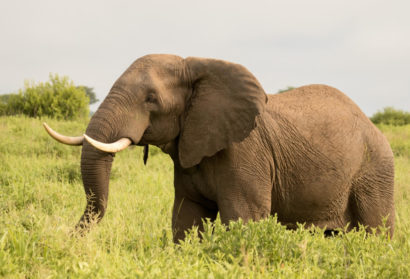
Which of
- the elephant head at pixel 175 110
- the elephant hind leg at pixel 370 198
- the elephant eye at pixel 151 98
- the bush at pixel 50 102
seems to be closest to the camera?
the elephant head at pixel 175 110

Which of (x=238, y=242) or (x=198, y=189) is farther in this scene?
(x=198, y=189)

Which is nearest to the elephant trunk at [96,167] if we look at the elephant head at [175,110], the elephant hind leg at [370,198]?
the elephant head at [175,110]

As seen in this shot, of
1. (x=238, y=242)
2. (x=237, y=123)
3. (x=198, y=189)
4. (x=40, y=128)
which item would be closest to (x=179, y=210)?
(x=198, y=189)

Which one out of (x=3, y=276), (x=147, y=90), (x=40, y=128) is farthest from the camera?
(x=40, y=128)

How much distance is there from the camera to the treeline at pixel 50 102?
851 inches

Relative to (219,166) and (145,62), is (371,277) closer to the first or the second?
(219,166)

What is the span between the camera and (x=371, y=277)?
11.2ft

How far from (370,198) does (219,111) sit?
6.88 ft

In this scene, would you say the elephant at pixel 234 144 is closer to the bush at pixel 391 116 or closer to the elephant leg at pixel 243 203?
the elephant leg at pixel 243 203

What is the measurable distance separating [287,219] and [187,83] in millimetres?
1769

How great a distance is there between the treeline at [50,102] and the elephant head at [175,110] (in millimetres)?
17515

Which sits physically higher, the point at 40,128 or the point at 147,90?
the point at 147,90

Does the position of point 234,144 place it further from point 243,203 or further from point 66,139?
point 66,139

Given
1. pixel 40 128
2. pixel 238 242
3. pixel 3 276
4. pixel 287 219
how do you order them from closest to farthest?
pixel 3 276
pixel 238 242
pixel 287 219
pixel 40 128
